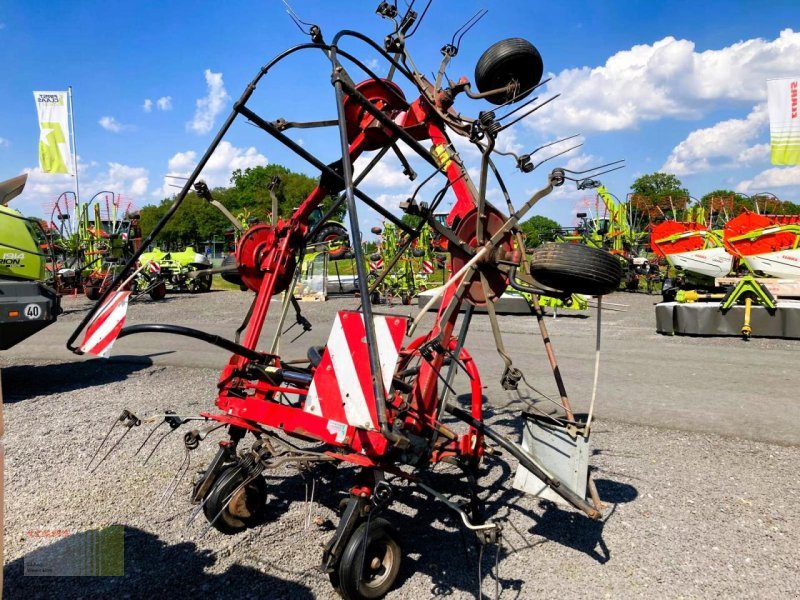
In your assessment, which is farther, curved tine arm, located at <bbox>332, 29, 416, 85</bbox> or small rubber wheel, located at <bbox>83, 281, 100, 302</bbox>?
small rubber wheel, located at <bbox>83, 281, 100, 302</bbox>

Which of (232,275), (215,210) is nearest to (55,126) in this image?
(232,275)

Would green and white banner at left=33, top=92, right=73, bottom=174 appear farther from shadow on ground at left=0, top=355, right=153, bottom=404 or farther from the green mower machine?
the green mower machine

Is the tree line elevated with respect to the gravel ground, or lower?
elevated

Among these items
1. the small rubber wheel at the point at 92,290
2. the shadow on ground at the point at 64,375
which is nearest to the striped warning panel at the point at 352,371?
the shadow on ground at the point at 64,375

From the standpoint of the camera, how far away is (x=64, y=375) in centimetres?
817

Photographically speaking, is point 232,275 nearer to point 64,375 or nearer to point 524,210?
point 524,210

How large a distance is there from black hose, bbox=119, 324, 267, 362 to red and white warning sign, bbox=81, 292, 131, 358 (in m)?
0.06

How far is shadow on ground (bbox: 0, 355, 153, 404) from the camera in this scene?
285 inches

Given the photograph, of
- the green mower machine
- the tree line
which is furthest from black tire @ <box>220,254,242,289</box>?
the tree line

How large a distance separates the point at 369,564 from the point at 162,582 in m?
1.15

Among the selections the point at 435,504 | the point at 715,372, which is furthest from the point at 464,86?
the point at 715,372

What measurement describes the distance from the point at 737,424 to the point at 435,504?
3600 millimetres

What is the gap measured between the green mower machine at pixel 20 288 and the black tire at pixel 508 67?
565cm

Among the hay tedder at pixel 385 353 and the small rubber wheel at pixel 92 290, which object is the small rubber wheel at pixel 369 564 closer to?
the hay tedder at pixel 385 353
